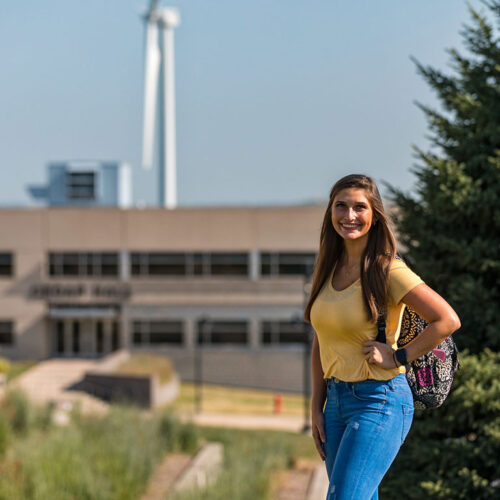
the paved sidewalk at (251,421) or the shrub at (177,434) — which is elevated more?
the shrub at (177,434)

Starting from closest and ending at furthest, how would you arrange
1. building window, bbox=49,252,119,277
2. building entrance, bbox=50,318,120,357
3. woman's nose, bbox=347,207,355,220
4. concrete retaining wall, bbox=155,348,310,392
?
woman's nose, bbox=347,207,355,220
concrete retaining wall, bbox=155,348,310,392
building window, bbox=49,252,119,277
building entrance, bbox=50,318,120,357

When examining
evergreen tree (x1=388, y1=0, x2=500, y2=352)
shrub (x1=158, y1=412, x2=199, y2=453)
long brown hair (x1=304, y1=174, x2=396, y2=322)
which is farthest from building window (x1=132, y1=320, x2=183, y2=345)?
long brown hair (x1=304, y1=174, x2=396, y2=322)

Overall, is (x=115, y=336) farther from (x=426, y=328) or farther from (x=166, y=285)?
(x=426, y=328)

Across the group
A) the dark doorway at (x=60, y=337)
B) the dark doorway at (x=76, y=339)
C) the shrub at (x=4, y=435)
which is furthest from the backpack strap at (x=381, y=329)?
the dark doorway at (x=60, y=337)

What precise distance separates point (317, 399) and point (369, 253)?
878mm

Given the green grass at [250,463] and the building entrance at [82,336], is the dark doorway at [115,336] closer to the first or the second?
the building entrance at [82,336]

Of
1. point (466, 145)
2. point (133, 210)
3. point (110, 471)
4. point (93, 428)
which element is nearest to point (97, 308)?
point (133, 210)

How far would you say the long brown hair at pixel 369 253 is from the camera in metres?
3.52

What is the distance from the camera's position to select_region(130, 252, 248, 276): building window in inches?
1768

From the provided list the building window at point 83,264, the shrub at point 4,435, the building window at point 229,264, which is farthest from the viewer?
the building window at point 83,264

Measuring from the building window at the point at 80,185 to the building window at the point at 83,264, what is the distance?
7567 millimetres

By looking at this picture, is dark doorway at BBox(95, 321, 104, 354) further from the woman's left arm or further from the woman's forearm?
the woman's left arm

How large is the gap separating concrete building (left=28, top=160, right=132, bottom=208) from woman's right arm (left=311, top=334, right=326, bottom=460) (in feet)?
161

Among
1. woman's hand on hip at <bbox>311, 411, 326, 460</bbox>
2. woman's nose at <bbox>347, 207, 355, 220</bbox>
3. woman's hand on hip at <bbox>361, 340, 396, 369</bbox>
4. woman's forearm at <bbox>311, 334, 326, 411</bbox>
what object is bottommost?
woman's hand on hip at <bbox>311, 411, 326, 460</bbox>
